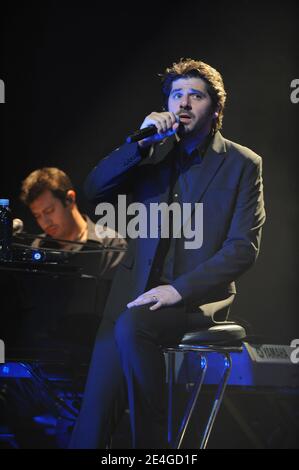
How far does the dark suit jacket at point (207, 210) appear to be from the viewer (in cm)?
219

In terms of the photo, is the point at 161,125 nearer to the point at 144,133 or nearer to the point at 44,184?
the point at 144,133

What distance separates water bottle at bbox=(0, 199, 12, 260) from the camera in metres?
2.55

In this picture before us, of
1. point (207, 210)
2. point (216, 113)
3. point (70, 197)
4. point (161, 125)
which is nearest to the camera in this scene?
point (161, 125)

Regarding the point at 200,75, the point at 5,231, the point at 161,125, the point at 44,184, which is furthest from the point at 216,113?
the point at 44,184

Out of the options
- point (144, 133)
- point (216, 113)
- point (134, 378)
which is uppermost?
point (216, 113)

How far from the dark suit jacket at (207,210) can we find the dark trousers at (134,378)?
12 centimetres

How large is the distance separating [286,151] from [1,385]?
207 centimetres

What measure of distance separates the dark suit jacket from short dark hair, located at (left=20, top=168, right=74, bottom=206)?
1.65 meters

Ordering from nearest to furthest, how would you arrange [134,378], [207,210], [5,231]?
[134,378] < [207,210] < [5,231]

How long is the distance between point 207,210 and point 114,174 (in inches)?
13.5

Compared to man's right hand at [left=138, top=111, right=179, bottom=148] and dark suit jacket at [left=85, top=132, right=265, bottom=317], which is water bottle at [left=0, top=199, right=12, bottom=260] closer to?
dark suit jacket at [left=85, top=132, right=265, bottom=317]

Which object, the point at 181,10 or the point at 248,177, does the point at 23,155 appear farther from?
the point at 248,177

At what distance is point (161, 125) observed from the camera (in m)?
2.13

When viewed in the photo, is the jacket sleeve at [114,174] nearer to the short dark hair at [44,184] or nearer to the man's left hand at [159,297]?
the man's left hand at [159,297]
